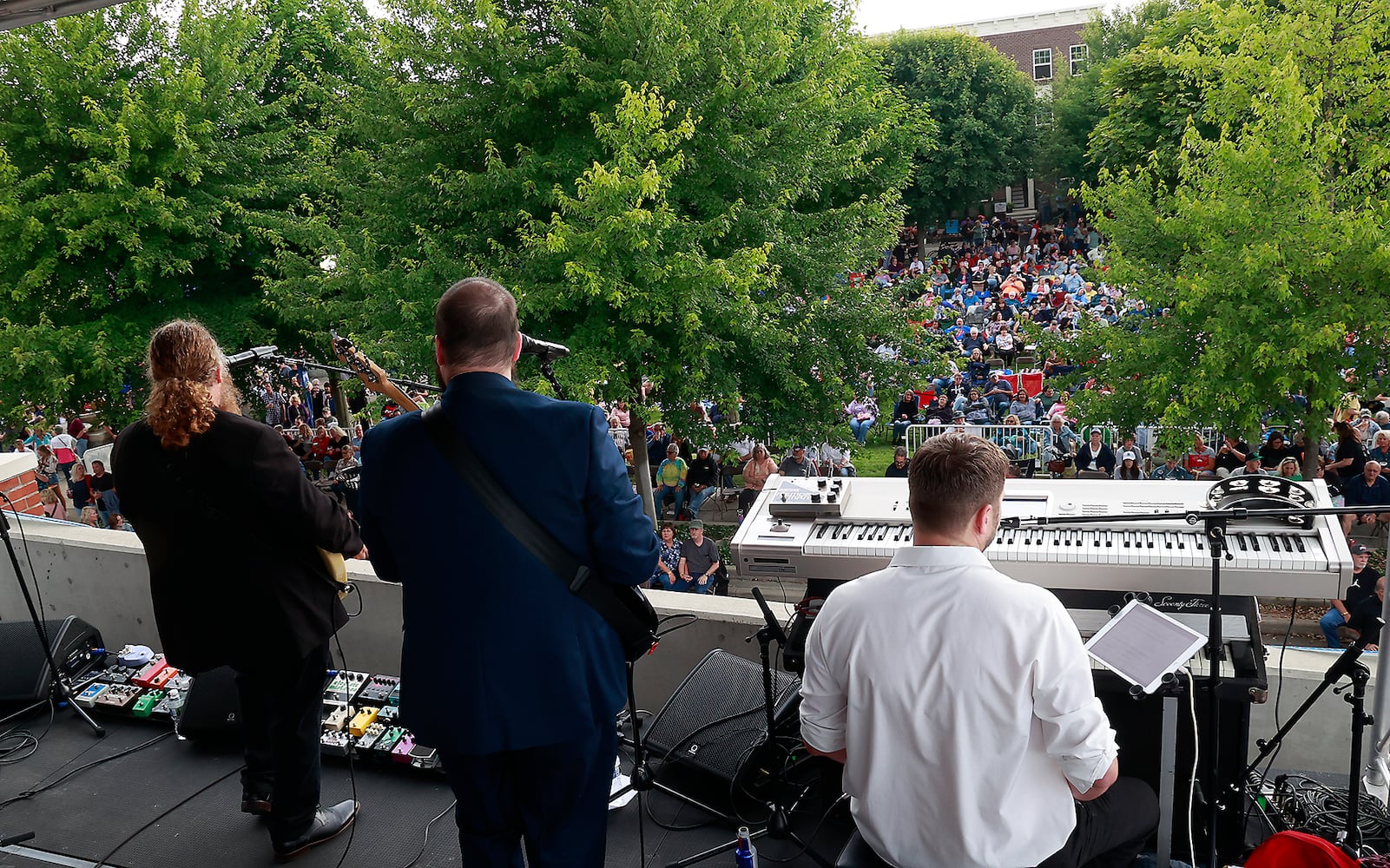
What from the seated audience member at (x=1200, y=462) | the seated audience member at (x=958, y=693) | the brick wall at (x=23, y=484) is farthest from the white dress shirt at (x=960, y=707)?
the seated audience member at (x=1200, y=462)

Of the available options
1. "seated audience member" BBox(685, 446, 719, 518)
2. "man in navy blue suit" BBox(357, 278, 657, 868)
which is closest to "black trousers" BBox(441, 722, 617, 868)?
"man in navy blue suit" BBox(357, 278, 657, 868)

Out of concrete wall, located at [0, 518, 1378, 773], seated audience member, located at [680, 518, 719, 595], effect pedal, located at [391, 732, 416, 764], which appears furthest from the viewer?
seated audience member, located at [680, 518, 719, 595]

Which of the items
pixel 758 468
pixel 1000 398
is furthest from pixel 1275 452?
pixel 758 468

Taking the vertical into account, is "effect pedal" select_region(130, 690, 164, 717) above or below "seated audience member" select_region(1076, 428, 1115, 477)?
above

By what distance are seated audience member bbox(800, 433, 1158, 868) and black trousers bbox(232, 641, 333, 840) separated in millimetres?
1850

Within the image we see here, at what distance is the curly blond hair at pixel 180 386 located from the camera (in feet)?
9.44

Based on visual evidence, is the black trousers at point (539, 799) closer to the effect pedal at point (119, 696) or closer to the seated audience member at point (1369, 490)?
the effect pedal at point (119, 696)

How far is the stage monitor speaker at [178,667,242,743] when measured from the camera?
4.08 m

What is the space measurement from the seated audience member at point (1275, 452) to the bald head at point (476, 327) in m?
11.5

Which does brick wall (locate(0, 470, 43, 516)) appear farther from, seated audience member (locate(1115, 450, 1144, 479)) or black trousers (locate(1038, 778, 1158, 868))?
seated audience member (locate(1115, 450, 1144, 479))

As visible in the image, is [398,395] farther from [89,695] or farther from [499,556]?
[89,695]

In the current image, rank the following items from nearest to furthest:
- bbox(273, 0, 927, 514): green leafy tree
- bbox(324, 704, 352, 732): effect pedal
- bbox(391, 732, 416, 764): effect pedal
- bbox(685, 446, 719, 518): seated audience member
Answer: bbox(391, 732, 416, 764): effect pedal, bbox(324, 704, 352, 732): effect pedal, bbox(273, 0, 927, 514): green leafy tree, bbox(685, 446, 719, 518): seated audience member

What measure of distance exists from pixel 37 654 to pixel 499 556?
3.61 meters

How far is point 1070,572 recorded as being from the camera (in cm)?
329
